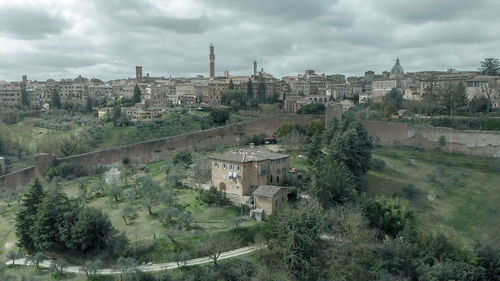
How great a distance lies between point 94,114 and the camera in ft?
178

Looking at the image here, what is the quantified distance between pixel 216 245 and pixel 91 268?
541 centimetres

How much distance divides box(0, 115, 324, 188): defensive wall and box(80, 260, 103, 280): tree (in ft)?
58.0

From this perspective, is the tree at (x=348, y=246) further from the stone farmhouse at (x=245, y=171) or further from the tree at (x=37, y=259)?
the tree at (x=37, y=259)

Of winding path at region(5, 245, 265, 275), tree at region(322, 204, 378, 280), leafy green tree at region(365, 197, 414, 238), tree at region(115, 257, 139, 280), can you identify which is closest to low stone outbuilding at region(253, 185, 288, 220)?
winding path at region(5, 245, 265, 275)

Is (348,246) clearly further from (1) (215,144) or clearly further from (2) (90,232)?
(1) (215,144)

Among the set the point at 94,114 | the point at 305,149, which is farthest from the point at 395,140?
the point at 94,114

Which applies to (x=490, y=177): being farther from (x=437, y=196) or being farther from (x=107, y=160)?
(x=107, y=160)

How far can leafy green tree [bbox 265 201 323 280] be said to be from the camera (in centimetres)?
1727

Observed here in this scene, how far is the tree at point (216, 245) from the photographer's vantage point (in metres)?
17.5

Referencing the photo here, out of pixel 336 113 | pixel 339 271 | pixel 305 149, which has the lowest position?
pixel 339 271

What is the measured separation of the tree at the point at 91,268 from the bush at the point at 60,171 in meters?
16.1

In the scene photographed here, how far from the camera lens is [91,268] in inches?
642

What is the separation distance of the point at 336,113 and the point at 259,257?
25.7m

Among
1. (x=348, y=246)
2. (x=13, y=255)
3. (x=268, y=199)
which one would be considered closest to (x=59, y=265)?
(x=13, y=255)
